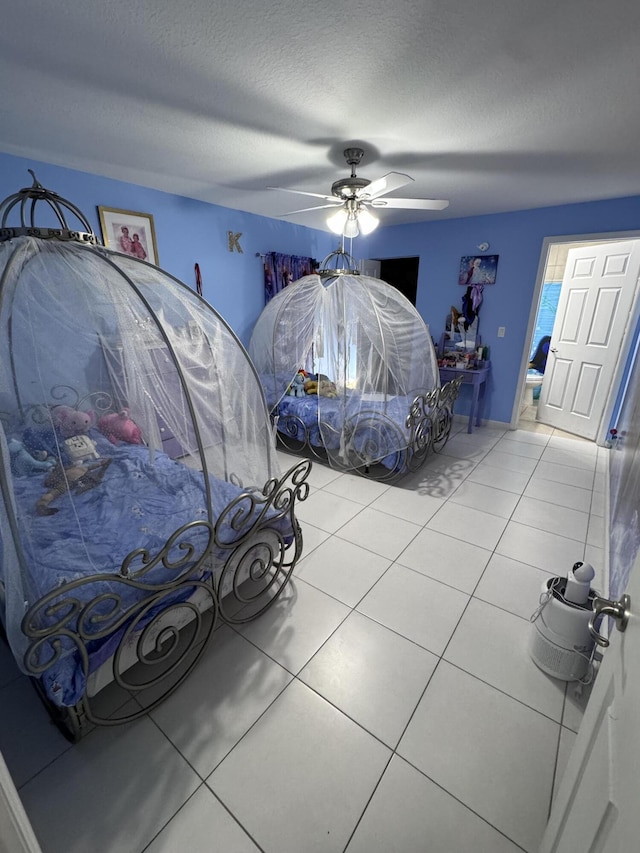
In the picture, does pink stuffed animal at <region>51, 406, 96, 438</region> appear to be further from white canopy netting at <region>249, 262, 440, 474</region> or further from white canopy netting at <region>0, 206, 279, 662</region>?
Answer: white canopy netting at <region>249, 262, 440, 474</region>

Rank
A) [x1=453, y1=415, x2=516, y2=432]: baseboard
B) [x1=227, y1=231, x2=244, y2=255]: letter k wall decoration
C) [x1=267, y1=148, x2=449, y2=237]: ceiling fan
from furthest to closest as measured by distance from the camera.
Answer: [x1=453, y1=415, x2=516, y2=432]: baseboard → [x1=227, y1=231, x2=244, y2=255]: letter k wall decoration → [x1=267, y1=148, x2=449, y2=237]: ceiling fan

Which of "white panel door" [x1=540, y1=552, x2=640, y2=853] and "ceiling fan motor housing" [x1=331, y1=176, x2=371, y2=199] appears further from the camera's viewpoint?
"ceiling fan motor housing" [x1=331, y1=176, x2=371, y2=199]

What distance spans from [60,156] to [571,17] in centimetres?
303

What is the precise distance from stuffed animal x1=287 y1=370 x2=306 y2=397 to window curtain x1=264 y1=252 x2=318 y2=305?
1.42 metres

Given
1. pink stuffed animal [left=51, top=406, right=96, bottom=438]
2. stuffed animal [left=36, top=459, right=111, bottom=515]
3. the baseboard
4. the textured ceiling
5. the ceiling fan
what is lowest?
the baseboard

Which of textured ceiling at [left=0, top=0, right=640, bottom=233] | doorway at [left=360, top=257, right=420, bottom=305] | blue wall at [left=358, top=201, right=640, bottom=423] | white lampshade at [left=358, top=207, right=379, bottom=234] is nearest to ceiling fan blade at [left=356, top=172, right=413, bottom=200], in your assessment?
white lampshade at [left=358, top=207, right=379, bottom=234]

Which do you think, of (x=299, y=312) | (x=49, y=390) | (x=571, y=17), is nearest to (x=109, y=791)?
(x=49, y=390)

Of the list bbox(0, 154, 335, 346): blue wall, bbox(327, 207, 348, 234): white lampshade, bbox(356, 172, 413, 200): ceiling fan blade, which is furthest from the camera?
bbox(0, 154, 335, 346): blue wall

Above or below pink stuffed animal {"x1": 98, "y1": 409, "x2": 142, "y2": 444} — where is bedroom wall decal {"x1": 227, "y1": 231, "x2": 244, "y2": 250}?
above

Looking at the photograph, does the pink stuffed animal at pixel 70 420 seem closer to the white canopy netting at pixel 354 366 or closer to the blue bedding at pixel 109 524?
the blue bedding at pixel 109 524

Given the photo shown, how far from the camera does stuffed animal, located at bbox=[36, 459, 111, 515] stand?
148cm

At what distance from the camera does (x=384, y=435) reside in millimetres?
2887

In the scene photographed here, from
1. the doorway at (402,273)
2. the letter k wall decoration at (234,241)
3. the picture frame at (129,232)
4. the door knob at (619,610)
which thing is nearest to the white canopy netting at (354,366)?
the letter k wall decoration at (234,241)

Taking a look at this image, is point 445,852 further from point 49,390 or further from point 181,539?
point 49,390
